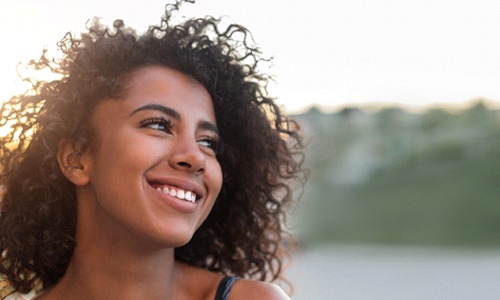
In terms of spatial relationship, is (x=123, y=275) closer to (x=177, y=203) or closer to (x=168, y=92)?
(x=177, y=203)

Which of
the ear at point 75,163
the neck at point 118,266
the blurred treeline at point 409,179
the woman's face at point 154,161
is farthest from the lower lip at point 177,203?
the blurred treeline at point 409,179

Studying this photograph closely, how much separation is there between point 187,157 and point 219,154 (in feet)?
1.14

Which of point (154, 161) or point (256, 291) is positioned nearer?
point (154, 161)

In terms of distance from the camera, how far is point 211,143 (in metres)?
2.11

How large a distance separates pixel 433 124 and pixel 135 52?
6.37 m

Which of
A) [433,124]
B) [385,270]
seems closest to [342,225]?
[385,270]

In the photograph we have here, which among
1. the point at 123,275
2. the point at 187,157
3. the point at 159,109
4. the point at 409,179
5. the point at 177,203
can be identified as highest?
the point at 409,179

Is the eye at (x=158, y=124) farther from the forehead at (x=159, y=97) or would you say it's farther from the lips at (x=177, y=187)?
the lips at (x=177, y=187)

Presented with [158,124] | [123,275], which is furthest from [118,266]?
[158,124]

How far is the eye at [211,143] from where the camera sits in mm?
2076

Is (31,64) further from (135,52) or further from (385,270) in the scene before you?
(385,270)

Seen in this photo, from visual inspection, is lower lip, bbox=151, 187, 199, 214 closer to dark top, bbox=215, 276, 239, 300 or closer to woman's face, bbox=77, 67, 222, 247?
woman's face, bbox=77, 67, 222, 247

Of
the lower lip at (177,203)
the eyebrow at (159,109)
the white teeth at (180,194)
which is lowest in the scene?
the lower lip at (177,203)

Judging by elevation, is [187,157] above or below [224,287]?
above
